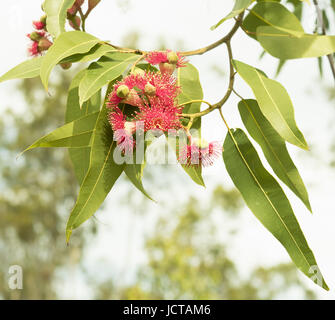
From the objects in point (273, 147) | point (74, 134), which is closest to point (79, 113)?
point (74, 134)

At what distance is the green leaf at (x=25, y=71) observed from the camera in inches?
29.0

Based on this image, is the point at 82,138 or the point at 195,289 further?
the point at 195,289

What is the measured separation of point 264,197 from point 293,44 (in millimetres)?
276

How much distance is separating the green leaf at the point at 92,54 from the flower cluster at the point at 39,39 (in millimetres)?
190

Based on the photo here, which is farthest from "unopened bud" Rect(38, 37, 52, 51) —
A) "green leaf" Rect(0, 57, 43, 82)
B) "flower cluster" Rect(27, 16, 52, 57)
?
"green leaf" Rect(0, 57, 43, 82)

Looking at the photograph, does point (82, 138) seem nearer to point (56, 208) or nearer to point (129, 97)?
point (129, 97)

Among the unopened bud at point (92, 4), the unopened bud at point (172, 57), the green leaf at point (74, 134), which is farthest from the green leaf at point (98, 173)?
the unopened bud at point (92, 4)

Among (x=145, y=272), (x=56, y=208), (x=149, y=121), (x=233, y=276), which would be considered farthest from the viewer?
(x=233, y=276)

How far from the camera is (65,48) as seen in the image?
2.26 ft

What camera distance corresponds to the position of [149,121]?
667mm

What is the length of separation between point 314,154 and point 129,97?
8.50m

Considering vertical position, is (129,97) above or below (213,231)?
below

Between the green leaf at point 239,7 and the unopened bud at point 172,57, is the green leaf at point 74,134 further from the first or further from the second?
the green leaf at point 239,7

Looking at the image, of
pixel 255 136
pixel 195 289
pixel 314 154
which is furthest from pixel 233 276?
pixel 255 136
